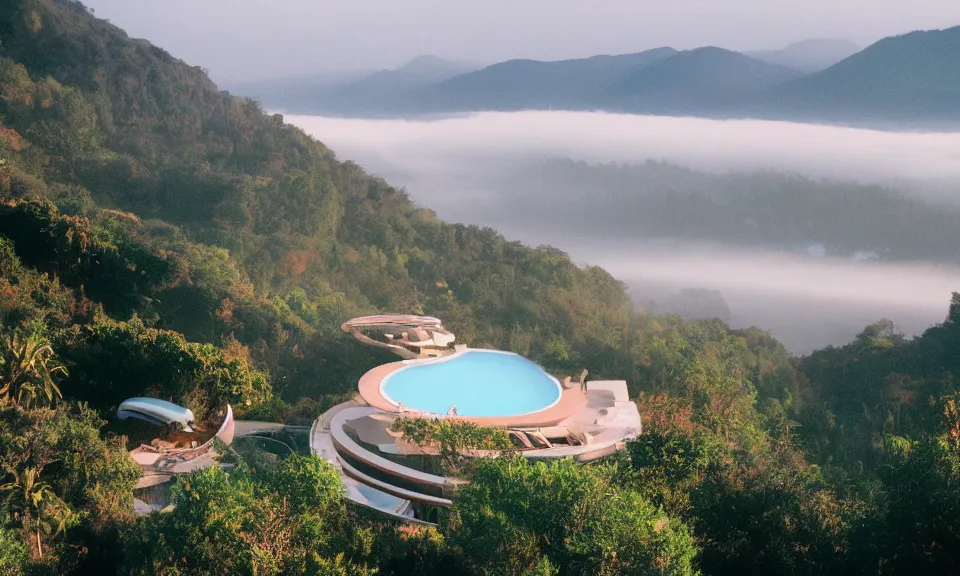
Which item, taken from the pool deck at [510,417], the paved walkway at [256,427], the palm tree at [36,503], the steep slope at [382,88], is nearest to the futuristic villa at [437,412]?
the pool deck at [510,417]

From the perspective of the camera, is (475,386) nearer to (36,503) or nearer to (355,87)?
(36,503)

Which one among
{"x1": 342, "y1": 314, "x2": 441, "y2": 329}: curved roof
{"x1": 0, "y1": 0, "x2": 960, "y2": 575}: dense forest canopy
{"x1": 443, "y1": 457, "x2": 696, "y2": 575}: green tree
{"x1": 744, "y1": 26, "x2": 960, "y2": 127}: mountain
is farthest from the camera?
{"x1": 744, "y1": 26, "x2": 960, "y2": 127}: mountain

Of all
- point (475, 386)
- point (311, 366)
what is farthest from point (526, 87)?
point (475, 386)

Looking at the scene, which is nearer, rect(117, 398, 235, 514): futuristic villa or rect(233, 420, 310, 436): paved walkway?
rect(117, 398, 235, 514): futuristic villa

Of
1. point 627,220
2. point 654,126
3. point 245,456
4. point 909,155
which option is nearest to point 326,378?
point 245,456

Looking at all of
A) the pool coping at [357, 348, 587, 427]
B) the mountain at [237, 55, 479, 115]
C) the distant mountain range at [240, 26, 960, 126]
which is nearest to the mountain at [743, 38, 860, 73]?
the distant mountain range at [240, 26, 960, 126]

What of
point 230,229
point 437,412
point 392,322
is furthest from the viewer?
point 230,229

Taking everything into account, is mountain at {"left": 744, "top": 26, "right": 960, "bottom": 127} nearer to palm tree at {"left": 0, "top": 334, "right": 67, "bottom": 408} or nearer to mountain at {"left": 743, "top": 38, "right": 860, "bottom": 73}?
mountain at {"left": 743, "top": 38, "right": 860, "bottom": 73}
